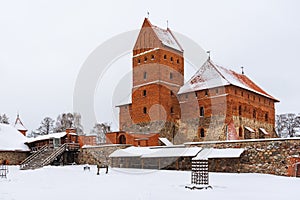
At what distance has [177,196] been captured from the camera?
1136 cm

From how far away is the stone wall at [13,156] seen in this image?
3188 cm

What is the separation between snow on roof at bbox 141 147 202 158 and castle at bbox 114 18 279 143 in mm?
6091

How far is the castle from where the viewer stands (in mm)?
29047

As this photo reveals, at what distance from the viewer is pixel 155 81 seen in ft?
103

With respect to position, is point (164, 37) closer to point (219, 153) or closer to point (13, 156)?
point (219, 153)

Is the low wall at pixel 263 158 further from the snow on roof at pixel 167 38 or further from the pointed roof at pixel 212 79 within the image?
the snow on roof at pixel 167 38

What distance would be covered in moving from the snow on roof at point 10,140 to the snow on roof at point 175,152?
50.9 ft

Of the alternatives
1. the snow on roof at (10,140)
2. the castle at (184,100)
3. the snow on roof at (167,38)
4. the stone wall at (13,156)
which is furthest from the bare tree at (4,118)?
the snow on roof at (167,38)

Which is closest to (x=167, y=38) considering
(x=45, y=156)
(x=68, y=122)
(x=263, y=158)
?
(x=45, y=156)

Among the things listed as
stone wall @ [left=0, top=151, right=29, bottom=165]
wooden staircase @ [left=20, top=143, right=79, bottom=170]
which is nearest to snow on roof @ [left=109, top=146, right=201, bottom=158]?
wooden staircase @ [left=20, top=143, right=79, bottom=170]

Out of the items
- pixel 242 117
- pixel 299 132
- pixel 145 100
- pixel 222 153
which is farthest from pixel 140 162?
pixel 299 132

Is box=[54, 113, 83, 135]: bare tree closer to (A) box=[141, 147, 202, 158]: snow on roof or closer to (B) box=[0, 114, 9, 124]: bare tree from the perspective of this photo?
(B) box=[0, 114, 9, 124]: bare tree

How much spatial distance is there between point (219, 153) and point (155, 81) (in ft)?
40.0

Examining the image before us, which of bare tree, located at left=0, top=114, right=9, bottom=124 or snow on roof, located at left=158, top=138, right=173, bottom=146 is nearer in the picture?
snow on roof, located at left=158, top=138, right=173, bottom=146
